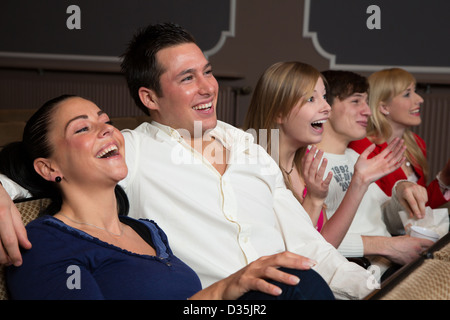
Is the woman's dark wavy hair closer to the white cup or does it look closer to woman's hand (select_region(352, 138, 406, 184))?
woman's hand (select_region(352, 138, 406, 184))

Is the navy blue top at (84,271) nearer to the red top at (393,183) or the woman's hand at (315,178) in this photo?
the woman's hand at (315,178)

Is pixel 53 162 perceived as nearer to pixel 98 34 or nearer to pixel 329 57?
pixel 329 57

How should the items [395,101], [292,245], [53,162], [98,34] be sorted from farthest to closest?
[98,34]
[395,101]
[292,245]
[53,162]

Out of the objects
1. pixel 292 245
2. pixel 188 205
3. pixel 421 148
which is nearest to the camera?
pixel 188 205

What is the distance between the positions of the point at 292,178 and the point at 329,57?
9.07 feet

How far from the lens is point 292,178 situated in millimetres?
1907

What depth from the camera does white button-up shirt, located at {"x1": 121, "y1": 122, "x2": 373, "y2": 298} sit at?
1319 mm

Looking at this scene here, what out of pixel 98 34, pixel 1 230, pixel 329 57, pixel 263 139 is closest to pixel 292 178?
pixel 263 139

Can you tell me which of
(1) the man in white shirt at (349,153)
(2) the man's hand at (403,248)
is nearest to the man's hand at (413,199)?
(1) the man in white shirt at (349,153)

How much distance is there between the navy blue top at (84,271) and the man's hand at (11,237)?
26mm

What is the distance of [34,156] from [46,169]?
4 centimetres

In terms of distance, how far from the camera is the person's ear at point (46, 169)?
1146mm

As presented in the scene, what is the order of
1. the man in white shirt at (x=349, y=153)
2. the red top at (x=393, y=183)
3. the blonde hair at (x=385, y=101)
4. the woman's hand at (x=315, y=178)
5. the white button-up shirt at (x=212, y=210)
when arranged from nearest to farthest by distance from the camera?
1. the white button-up shirt at (x=212, y=210)
2. the woman's hand at (x=315, y=178)
3. the man in white shirt at (x=349, y=153)
4. the red top at (x=393, y=183)
5. the blonde hair at (x=385, y=101)

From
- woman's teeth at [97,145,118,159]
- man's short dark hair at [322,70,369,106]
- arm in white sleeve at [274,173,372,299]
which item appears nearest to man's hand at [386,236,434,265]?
arm in white sleeve at [274,173,372,299]
